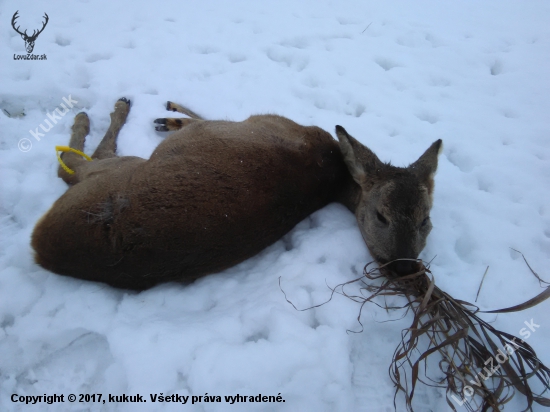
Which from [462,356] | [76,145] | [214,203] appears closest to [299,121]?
[214,203]

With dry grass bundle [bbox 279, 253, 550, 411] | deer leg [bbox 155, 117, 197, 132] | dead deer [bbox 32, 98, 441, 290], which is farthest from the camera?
deer leg [bbox 155, 117, 197, 132]

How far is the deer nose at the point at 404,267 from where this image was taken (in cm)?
343

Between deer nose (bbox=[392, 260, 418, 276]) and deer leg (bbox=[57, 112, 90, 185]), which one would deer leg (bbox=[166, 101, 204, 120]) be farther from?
deer nose (bbox=[392, 260, 418, 276])

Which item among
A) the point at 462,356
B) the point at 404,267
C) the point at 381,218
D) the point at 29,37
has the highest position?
the point at 29,37

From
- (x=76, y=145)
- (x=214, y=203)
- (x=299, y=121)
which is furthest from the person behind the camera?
(x=299, y=121)

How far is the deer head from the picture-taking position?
351 cm

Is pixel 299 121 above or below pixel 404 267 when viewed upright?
above

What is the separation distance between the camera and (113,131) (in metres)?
4.88

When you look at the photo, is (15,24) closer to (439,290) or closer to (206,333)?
(206,333)

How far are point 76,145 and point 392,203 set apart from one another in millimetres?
3858

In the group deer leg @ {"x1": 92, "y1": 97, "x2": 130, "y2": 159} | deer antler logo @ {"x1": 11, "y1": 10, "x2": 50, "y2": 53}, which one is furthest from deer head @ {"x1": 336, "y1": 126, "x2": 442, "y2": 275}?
deer antler logo @ {"x1": 11, "y1": 10, "x2": 50, "y2": 53}

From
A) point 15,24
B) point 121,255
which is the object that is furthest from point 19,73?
point 121,255

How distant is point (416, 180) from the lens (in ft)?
12.6

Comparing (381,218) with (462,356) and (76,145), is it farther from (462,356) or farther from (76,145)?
(76,145)
